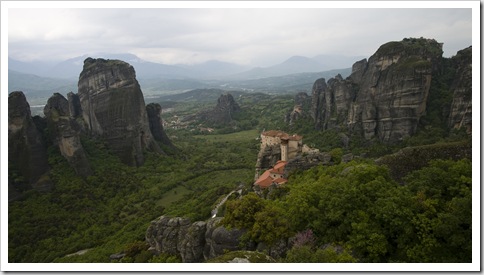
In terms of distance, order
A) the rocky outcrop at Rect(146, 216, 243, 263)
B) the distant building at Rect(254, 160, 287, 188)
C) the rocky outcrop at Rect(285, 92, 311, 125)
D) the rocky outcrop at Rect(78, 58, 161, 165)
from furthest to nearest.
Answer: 1. the rocky outcrop at Rect(285, 92, 311, 125)
2. the rocky outcrop at Rect(78, 58, 161, 165)
3. the distant building at Rect(254, 160, 287, 188)
4. the rocky outcrop at Rect(146, 216, 243, 263)

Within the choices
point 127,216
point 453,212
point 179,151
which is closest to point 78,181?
point 127,216

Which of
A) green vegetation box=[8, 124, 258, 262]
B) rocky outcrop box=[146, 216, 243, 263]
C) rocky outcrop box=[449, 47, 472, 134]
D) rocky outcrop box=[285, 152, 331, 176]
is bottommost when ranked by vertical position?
green vegetation box=[8, 124, 258, 262]

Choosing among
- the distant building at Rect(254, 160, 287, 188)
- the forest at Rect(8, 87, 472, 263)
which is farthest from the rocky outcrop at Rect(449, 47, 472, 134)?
the distant building at Rect(254, 160, 287, 188)

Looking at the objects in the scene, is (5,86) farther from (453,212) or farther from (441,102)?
(441,102)

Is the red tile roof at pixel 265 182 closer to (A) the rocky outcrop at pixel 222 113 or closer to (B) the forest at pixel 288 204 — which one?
(B) the forest at pixel 288 204

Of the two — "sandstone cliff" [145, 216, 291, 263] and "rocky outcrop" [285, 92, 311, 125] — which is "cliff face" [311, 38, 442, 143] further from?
"sandstone cliff" [145, 216, 291, 263]

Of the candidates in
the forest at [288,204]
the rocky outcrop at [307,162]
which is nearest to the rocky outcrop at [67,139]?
the forest at [288,204]
